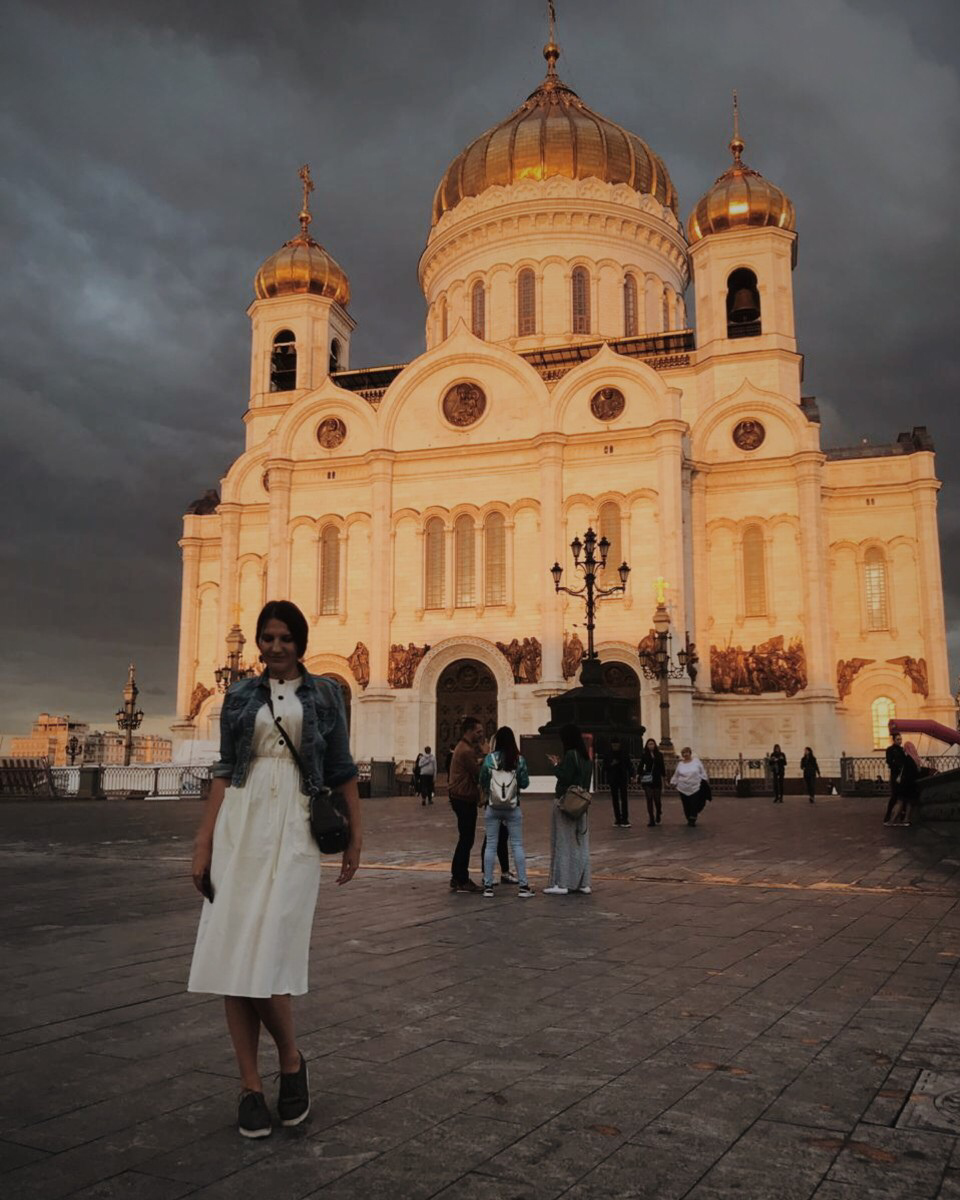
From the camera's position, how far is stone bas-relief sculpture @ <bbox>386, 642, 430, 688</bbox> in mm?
36688

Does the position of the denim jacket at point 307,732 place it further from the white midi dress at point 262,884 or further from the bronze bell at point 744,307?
the bronze bell at point 744,307

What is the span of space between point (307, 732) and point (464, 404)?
36097mm

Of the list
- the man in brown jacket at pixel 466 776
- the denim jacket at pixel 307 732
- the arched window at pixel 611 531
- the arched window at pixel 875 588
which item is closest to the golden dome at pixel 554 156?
the arched window at pixel 611 531

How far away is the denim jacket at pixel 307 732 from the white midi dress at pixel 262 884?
0.04m

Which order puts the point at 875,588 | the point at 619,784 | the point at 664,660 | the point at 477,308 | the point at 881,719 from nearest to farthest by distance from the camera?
the point at 619,784
the point at 664,660
the point at 881,719
the point at 875,588
the point at 477,308

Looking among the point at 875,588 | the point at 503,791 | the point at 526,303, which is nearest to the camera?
the point at 503,791

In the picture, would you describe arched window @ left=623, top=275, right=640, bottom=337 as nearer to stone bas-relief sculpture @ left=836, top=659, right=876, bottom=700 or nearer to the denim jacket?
stone bas-relief sculpture @ left=836, top=659, right=876, bottom=700

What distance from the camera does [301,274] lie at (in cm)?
4553

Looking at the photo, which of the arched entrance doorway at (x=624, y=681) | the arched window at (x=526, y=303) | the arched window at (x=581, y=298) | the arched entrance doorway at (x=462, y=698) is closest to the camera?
the arched entrance doorway at (x=624, y=681)

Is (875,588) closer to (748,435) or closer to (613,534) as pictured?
(748,435)

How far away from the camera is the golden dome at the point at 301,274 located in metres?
45.6

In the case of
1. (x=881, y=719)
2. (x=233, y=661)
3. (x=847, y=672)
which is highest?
(x=233, y=661)

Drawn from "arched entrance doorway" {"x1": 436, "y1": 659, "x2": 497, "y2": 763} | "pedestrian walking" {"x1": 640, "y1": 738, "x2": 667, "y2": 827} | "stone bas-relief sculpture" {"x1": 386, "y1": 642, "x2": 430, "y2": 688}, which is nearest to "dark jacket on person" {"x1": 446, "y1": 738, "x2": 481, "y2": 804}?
"pedestrian walking" {"x1": 640, "y1": 738, "x2": 667, "y2": 827}

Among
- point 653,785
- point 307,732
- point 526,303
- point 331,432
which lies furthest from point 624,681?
point 307,732
